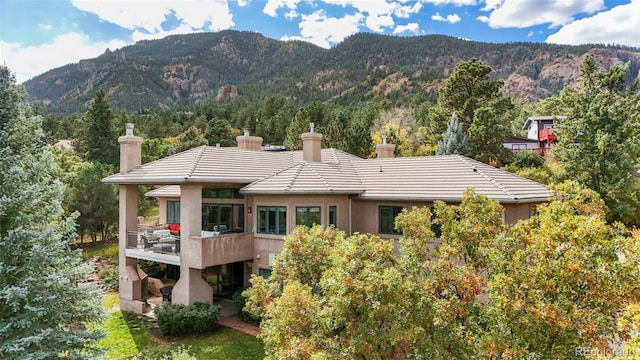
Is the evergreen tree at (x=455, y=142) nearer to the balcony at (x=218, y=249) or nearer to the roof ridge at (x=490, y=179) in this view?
the roof ridge at (x=490, y=179)

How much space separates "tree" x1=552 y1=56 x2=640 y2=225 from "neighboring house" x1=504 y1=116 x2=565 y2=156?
13920mm

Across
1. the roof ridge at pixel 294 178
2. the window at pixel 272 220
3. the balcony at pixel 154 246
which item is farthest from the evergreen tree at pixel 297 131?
the window at pixel 272 220

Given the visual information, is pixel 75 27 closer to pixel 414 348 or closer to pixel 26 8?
pixel 26 8

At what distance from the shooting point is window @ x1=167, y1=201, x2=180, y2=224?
981 inches

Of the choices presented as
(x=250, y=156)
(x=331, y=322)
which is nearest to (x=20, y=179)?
(x=331, y=322)

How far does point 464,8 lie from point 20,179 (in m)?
62.1

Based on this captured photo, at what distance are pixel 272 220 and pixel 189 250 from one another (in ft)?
13.3

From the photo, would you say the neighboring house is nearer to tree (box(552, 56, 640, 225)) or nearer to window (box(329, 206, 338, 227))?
tree (box(552, 56, 640, 225))

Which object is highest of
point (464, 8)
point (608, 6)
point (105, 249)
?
point (464, 8)

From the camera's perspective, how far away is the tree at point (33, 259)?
980cm

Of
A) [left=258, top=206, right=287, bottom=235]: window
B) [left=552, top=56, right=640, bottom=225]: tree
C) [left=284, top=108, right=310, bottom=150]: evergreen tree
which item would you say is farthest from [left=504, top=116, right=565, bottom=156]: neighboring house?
[left=258, top=206, right=287, bottom=235]: window

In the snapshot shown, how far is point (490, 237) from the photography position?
898 cm

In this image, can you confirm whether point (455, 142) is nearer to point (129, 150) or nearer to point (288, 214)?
point (288, 214)

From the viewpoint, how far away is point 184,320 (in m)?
17.0
